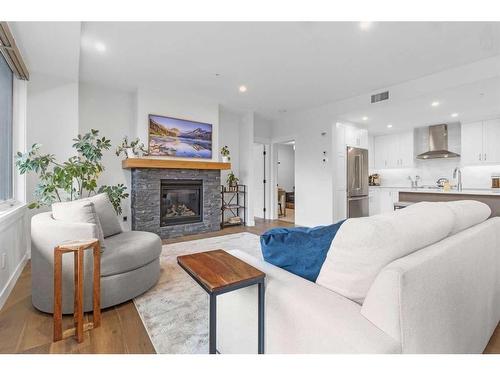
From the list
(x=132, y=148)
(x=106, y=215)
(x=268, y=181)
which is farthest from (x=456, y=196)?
(x=132, y=148)

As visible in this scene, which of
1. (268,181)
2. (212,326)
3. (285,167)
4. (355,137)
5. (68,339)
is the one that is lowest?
(68,339)

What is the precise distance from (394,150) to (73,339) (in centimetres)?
738

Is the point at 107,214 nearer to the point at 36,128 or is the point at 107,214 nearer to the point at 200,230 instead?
the point at 36,128

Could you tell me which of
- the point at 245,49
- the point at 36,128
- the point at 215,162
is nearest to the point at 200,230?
the point at 215,162

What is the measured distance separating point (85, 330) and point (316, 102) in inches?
195

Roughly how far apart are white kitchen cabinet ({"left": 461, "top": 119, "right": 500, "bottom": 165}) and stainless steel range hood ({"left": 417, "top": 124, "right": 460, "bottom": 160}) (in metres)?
0.26

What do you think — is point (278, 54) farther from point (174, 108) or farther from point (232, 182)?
point (232, 182)

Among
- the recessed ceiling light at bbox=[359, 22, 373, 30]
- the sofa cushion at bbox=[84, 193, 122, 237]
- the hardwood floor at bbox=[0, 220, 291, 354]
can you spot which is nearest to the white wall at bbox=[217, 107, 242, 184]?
the sofa cushion at bbox=[84, 193, 122, 237]

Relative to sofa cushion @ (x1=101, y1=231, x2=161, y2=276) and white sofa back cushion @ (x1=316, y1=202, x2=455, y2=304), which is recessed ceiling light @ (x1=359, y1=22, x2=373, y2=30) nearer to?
white sofa back cushion @ (x1=316, y1=202, x2=455, y2=304)

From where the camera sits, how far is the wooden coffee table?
94 cm

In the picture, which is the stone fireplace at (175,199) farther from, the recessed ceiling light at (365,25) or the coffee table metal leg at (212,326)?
the coffee table metal leg at (212,326)

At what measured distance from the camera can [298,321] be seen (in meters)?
0.90

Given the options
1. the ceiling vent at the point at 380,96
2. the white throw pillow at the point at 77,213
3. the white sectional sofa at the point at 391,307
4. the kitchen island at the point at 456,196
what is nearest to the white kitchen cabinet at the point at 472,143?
the kitchen island at the point at 456,196
